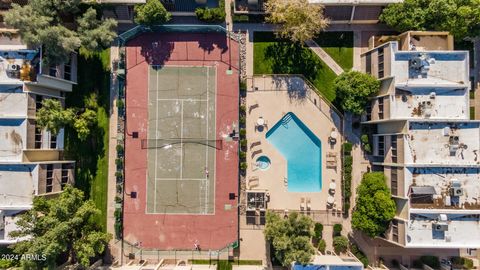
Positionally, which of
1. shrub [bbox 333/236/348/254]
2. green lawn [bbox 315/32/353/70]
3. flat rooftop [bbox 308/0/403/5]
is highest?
flat rooftop [bbox 308/0/403/5]

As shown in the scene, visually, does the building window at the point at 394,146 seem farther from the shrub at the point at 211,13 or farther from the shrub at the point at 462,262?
the shrub at the point at 211,13

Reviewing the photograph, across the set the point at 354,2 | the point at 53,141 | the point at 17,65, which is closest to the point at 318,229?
the point at 354,2

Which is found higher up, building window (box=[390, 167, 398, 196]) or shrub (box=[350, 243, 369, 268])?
building window (box=[390, 167, 398, 196])

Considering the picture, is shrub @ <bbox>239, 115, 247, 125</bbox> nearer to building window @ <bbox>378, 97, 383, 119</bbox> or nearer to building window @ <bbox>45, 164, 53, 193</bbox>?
building window @ <bbox>378, 97, 383, 119</bbox>

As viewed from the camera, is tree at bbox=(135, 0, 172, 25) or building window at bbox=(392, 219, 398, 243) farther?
tree at bbox=(135, 0, 172, 25)

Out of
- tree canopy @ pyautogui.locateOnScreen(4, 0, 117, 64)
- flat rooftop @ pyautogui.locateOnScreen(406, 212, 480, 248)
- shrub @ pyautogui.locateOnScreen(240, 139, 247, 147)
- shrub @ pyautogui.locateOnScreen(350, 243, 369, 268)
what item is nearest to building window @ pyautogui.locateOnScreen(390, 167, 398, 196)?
flat rooftop @ pyautogui.locateOnScreen(406, 212, 480, 248)

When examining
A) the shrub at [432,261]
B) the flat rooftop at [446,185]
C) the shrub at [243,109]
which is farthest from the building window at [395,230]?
the shrub at [243,109]
